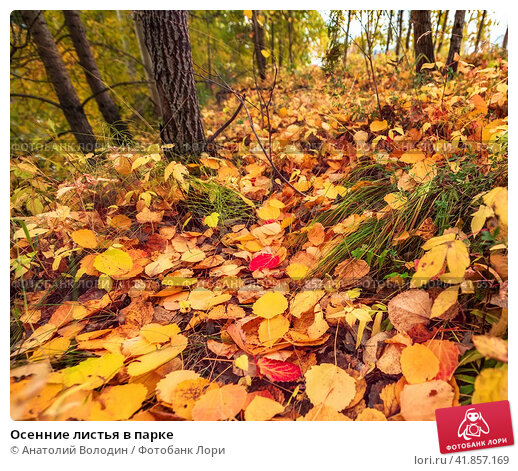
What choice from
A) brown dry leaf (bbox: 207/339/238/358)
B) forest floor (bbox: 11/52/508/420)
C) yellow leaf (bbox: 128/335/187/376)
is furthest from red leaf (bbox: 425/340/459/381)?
yellow leaf (bbox: 128/335/187/376)

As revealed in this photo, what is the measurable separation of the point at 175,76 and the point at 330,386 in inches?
58.9

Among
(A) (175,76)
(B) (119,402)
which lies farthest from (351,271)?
(A) (175,76)

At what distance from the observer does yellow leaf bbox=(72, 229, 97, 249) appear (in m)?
1.05

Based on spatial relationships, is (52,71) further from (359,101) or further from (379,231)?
(379,231)

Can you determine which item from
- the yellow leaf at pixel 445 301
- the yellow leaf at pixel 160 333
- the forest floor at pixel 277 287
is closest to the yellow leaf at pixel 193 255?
the forest floor at pixel 277 287

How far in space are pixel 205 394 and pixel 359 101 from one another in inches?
69.6

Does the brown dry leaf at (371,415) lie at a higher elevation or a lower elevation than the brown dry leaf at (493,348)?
lower

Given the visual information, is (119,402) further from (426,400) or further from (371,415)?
(426,400)

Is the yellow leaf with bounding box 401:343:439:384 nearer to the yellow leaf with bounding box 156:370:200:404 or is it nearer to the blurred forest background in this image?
the yellow leaf with bounding box 156:370:200:404

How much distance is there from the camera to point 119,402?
626mm

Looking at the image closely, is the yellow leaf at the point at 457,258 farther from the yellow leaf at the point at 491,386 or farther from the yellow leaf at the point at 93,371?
the yellow leaf at the point at 93,371

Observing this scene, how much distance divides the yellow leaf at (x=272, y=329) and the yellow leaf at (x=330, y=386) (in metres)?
0.12

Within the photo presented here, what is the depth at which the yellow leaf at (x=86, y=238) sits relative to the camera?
1.05 m
